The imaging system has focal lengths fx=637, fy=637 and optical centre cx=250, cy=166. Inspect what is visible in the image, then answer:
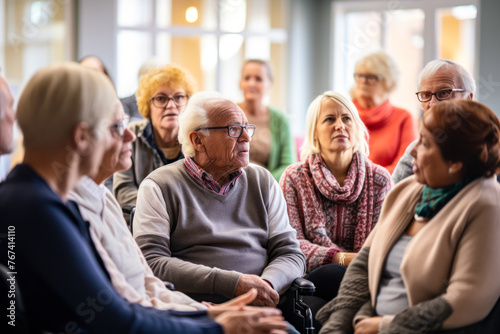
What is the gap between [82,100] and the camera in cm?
141

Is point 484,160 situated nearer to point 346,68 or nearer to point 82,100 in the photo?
point 82,100

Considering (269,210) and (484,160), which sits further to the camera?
(269,210)

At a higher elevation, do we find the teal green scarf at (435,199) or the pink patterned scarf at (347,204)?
the teal green scarf at (435,199)

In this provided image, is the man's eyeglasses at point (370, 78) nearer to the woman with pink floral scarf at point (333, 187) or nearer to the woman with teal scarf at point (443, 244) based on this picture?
the woman with pink floral scarf at point (333, 187)

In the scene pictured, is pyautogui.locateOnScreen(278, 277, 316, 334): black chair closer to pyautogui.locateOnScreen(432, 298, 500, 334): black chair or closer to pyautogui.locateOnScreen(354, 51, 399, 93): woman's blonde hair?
pyautogui.locateOnScreen(432, 298, 500, 334): black chair

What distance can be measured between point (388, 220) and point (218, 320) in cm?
61

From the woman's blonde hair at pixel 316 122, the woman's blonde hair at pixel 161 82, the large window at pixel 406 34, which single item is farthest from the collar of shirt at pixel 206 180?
the large window at pixel 406 34

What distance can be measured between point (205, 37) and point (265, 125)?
2.01 meters

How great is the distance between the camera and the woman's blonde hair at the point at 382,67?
418cm

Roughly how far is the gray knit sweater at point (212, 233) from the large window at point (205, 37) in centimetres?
349

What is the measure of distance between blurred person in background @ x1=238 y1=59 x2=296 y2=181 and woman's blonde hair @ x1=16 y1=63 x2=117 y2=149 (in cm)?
274

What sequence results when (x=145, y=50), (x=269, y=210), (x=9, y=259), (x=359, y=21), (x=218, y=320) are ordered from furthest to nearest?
(x=359, y=21) → (x=145, y=50) → (x=269, y=210) → (x=218, y=320) → (x=9, y=259)

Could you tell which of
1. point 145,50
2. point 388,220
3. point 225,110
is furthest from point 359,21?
point 388,220

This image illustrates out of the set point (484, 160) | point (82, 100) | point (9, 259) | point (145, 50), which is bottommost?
point (9, 259)
